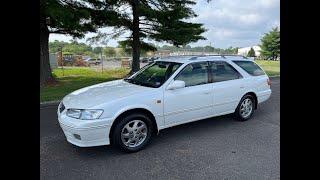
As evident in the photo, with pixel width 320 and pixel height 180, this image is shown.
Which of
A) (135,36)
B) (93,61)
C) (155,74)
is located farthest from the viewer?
(93,61)

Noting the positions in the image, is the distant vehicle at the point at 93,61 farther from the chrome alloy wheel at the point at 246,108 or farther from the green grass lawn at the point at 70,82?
the chrome alloy wheel at the point at 246,108

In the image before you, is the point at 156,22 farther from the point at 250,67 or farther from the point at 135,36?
the point at 250,67

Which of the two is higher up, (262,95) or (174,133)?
(262,95)

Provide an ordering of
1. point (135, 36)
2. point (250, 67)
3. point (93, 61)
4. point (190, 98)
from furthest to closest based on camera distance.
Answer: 1. point (93, 61)
2. point (135, 36)
3. point (250, 67)
4. point (190, 98)

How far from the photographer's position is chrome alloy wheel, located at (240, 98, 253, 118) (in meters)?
6.35

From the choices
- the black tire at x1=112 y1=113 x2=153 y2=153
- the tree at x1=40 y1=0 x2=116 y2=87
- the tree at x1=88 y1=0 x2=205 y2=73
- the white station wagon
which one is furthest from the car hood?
the tree at x1=88 y1=0 x2=205 y2=73

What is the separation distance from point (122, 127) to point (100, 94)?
0.76m

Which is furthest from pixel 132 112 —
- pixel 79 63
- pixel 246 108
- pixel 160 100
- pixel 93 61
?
pixel 79 63

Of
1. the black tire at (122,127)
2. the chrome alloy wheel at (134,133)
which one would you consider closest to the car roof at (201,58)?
the black tire at (122,127)

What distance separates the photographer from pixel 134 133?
4.66m

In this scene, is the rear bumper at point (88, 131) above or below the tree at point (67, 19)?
below

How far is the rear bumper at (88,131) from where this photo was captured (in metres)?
4.30

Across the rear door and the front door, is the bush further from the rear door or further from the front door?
the front door
